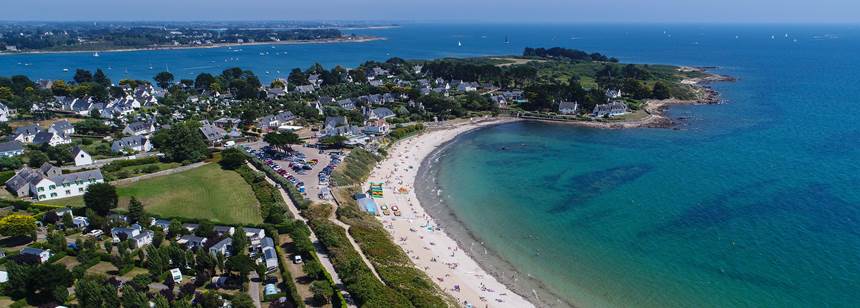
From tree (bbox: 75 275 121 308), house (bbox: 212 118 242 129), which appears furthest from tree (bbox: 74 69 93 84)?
tree (bbox: 75 275 121 308)

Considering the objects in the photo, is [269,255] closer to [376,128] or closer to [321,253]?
[321,253]

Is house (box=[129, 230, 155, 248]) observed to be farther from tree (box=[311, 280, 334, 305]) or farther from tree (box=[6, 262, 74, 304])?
tree (box=[311, 280, 334, 305])

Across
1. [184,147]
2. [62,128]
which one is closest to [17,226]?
[184,147]

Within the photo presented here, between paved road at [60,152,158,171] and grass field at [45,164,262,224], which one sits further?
paved road at [60,152,158,171]

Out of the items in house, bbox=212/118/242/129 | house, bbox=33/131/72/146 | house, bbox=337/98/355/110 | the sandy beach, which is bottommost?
the sandy beach

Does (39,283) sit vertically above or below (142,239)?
above

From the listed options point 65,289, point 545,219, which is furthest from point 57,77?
point 545,219

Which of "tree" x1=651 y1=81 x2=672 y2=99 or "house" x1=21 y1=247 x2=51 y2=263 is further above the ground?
"tree" x1=651 y1=81 x2=672 y2=99
